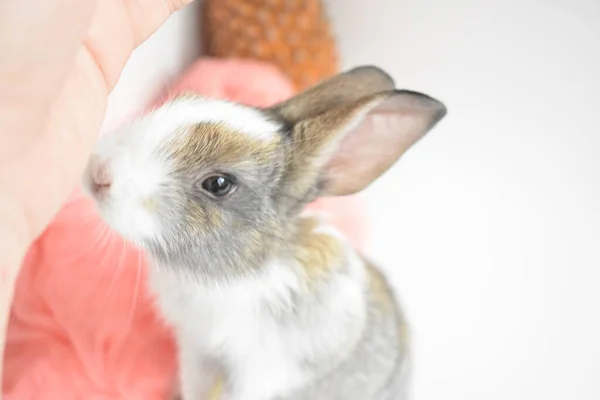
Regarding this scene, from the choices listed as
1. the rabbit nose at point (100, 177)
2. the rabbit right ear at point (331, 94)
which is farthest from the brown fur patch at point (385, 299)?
the rabbit nose at point (100, 177)

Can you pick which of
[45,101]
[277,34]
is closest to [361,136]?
[45,101]

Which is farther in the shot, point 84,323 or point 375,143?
point 84,323

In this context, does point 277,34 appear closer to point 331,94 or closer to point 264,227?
point 331,94

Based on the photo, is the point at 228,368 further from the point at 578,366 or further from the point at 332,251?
the point at 578,366

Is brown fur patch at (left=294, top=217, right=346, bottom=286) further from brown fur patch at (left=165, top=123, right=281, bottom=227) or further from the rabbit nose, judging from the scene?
the rabbit nose

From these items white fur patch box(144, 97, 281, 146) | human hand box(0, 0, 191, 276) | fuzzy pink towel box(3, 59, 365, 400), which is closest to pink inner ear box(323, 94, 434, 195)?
white fur patch box(144, 97, 281, 146)

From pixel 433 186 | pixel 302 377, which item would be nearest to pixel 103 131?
pixel 302 377
